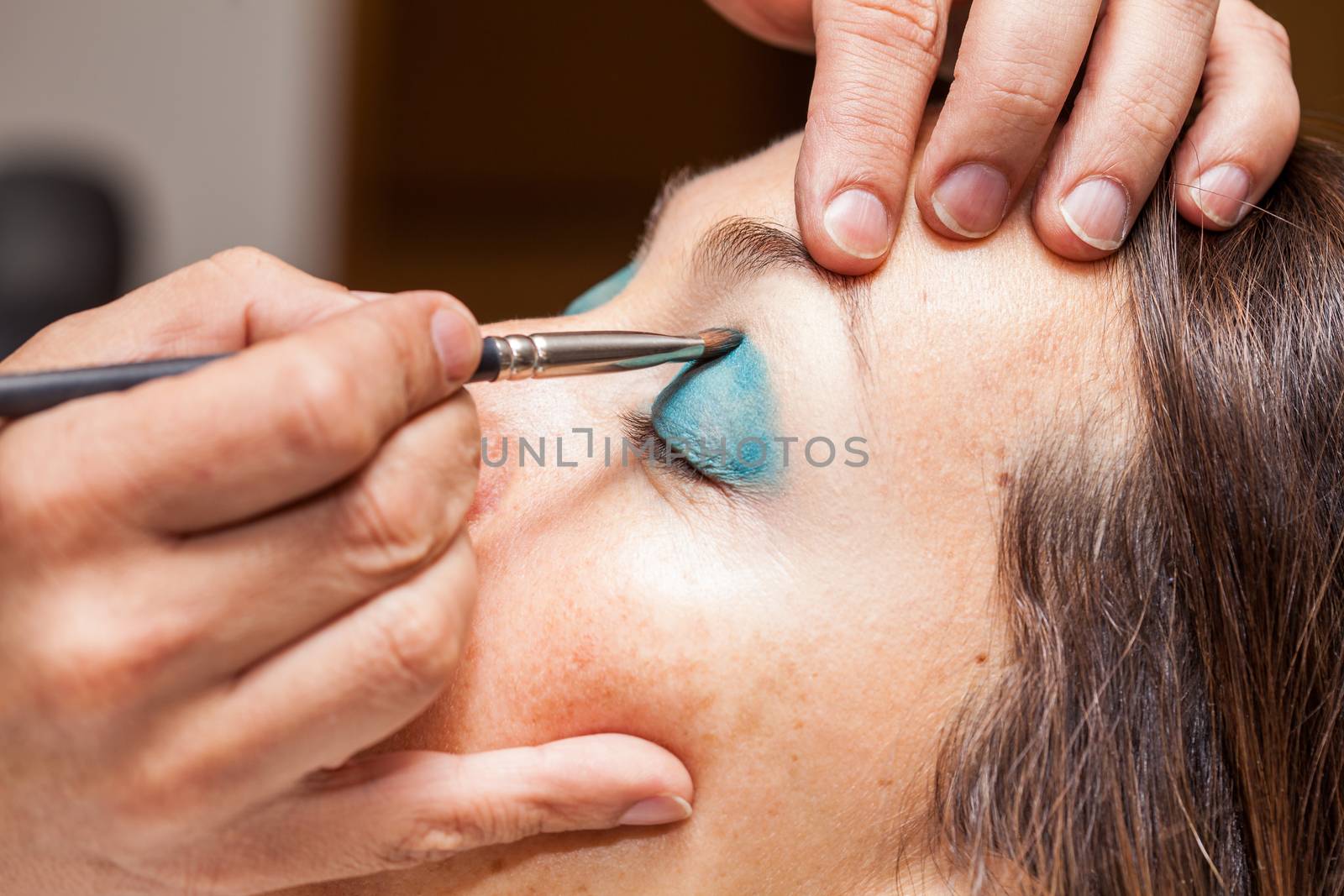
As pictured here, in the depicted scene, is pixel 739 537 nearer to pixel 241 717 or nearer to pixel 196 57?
pixel 241 717

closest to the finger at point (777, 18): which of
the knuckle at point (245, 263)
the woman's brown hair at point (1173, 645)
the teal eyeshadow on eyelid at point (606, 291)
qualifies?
the teal eyeshadow on eyelid at point (606, 291)

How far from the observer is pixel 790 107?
2373 millimetres

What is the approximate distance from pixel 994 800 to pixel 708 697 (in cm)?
20

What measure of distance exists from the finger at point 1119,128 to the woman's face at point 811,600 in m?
0.03

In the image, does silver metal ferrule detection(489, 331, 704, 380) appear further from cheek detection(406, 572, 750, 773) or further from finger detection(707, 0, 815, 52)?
finger detection(707, 0, 815, 52)

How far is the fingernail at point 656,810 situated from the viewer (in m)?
0.62

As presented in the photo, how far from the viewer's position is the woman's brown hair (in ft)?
2.11

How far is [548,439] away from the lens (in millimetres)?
Answer: 720

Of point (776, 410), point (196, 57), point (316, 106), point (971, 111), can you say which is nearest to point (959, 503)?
point (776, 410)

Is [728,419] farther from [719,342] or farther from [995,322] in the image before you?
[995,322]

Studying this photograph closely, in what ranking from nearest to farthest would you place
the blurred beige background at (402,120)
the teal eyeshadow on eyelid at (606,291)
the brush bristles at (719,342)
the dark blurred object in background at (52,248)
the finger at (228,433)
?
the finger at (228,433) → the brush bristles at (719,342) → the teal eyeshadow on eyelid at (606,291) → the dark blurred object in background at (52,248) → the blurred beige background at (402,120)

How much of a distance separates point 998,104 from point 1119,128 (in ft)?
0.27

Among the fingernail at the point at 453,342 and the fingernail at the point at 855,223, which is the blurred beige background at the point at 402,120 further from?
the fingernail at the point at 453,342

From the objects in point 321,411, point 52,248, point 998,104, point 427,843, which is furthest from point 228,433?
point 52,248
